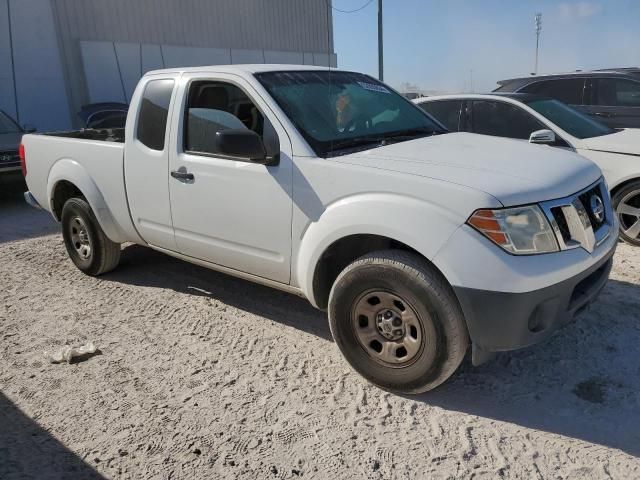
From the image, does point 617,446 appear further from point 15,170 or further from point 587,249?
point 15,170

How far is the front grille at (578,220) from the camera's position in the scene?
265cm

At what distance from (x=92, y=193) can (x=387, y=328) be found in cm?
292

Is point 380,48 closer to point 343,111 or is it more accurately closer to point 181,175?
point 343,111

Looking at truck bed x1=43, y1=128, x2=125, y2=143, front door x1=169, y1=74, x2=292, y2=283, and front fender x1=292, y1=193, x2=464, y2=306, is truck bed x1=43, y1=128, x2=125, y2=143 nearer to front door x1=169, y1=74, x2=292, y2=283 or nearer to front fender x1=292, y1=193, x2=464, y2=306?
front door x1=169, y1=74, x2=292, y2=283

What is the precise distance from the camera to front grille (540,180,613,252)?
265 cm

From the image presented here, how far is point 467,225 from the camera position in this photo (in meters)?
2.57

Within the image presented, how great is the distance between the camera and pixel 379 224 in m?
2.80

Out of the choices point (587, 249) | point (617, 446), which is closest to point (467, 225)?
point (587, 249)

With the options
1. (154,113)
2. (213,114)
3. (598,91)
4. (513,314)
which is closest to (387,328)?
(513,314)

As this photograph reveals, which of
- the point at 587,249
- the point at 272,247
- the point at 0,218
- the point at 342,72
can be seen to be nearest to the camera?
the point at 587,249

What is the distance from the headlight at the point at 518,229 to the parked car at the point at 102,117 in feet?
33.7

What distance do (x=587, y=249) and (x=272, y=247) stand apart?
5.70 ft

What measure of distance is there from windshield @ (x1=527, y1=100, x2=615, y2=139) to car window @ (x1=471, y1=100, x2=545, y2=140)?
0.52ft

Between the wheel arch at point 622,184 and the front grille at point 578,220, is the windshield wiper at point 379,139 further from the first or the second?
the wheel arch at point 622,184
